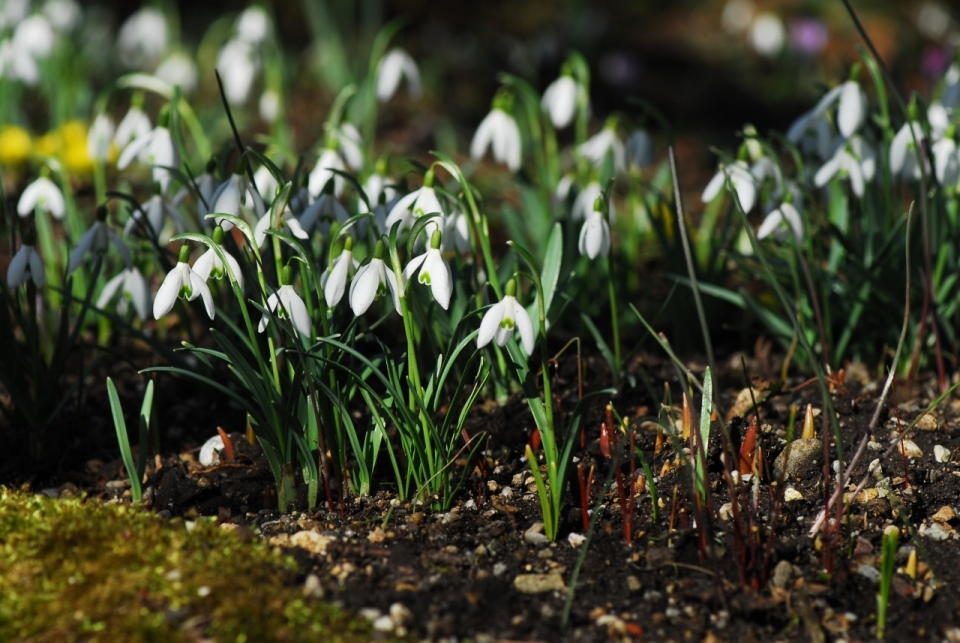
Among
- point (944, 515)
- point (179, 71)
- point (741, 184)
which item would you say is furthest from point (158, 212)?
point (179, 71)

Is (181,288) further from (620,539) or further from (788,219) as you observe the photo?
(788,219)

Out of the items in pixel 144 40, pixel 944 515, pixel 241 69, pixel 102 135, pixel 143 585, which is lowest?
pixel 944 515

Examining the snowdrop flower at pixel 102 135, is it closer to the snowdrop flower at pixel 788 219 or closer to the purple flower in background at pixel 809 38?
the snowdrop flower at pixel 788 219

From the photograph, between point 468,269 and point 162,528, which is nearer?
point 162,528

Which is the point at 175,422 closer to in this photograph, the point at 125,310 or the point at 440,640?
the point at 125,310

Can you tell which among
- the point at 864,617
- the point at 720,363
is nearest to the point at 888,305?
the point at 720,363

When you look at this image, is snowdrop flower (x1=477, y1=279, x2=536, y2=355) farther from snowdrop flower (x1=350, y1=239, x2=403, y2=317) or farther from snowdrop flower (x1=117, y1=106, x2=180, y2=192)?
snowdrop flower (x1=117, y1=106, x2=180, y2=192)

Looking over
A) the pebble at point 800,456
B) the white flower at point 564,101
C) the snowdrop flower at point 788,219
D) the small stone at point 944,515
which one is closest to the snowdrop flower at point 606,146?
the white flower at point 564,101
